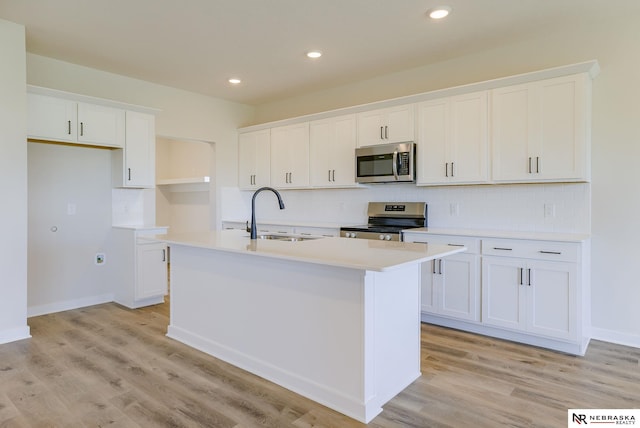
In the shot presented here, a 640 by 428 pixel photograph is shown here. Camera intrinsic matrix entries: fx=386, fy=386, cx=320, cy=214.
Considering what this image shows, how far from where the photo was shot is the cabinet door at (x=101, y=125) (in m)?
3.93

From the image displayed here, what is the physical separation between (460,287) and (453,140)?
141cm

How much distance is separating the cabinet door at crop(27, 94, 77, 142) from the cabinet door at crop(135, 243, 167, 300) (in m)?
1.34

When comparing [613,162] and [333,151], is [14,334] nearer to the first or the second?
[333,151]

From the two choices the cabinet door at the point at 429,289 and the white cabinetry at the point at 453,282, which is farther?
the cabinet door at the point at 429,289

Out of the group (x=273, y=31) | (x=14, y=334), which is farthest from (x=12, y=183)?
(x=273, y=31)

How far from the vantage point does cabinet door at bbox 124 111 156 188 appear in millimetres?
4316

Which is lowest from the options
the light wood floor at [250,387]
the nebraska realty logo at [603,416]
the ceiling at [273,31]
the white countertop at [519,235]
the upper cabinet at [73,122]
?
the nebraska realty logo at [603,416]

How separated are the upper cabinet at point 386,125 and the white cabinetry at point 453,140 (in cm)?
13

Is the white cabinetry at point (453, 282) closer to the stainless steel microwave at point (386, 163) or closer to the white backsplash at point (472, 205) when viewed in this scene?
the white backsplash at point (472, 205)

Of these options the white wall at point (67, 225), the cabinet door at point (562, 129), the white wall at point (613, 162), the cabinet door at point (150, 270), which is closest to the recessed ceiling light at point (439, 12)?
the cabinet door at point (562, 129)

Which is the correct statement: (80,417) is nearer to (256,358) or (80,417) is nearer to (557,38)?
(256,358)

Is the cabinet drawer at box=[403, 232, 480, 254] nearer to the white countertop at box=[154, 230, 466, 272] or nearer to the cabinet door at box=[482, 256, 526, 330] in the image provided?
the cabinet door at box=[482, 256, 526, 330]

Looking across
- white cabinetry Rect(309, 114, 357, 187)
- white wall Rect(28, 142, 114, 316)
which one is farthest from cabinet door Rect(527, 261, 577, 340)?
white wall Rect(28, 142, 114, 316)

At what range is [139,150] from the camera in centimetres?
441
